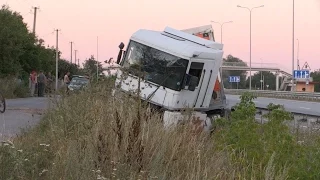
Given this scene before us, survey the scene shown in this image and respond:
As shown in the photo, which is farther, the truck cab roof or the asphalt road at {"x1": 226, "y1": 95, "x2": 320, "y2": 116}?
the asphalt road at {"x1": 226, "y1": 95, "x2": 320, "y2": 116}

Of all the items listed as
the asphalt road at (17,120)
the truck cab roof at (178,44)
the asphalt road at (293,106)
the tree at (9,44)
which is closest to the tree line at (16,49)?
the tree at (9,44)

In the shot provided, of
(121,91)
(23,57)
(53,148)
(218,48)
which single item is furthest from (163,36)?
(23,57)

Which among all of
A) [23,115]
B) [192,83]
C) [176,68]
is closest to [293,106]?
[23,115]

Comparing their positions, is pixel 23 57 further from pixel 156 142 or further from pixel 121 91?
pixel 156 142

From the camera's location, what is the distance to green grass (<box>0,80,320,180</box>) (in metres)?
5.36

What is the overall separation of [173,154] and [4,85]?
31009 mm

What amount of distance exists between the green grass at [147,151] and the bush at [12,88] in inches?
1093

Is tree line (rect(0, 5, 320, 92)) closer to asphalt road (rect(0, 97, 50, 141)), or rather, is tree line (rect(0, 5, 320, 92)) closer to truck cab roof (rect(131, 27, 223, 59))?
asphalt road (rect(0, 97, 50, 141))

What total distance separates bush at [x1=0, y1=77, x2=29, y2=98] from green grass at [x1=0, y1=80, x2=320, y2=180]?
91.1ft

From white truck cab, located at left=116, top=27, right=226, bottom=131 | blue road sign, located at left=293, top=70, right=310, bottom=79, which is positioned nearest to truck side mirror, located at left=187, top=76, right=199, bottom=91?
white truck cab, located at left=116, top=27, right=226, bottom=131

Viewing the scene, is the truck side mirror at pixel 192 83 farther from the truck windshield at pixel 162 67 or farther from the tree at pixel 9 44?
the tree at pixel 9 44

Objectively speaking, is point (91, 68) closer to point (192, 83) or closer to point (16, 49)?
point (192, 83)

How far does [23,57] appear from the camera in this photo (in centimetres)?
4503

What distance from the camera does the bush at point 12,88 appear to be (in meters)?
35.4
